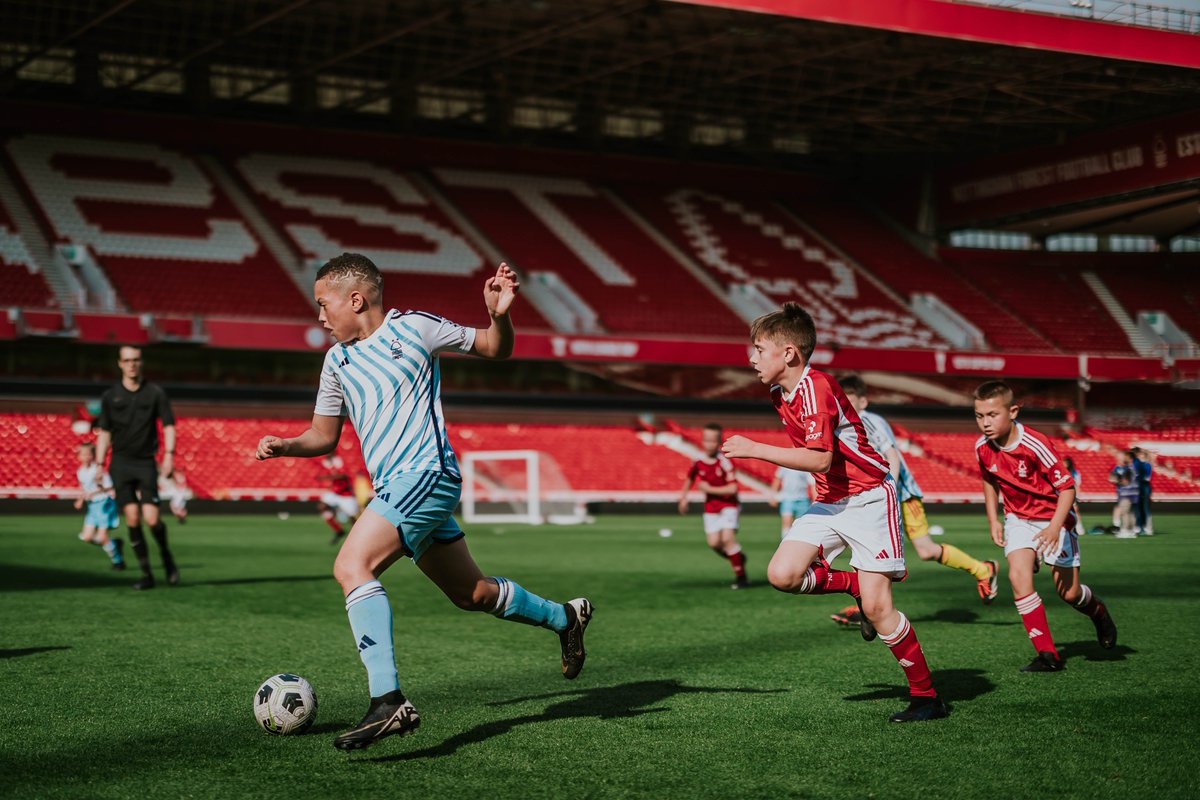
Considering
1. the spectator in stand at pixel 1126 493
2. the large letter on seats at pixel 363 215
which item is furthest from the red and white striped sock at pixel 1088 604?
the large letter on seats at pixel 363 215

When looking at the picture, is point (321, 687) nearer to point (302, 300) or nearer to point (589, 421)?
point (302, 300)

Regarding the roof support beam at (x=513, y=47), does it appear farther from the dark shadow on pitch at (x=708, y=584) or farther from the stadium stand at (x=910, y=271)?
the dark shadow on pitch at (x=708, y=584)

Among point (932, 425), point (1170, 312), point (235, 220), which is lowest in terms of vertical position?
point (932, 425)

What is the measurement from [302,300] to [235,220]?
3909 mm

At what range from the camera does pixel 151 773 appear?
15.5 ft

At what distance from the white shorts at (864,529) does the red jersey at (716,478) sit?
6.39 m

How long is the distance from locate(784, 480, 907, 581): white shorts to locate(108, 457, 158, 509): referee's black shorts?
7173 millimetres

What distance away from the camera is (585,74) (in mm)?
36156

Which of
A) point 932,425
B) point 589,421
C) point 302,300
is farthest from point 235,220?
point 932,425

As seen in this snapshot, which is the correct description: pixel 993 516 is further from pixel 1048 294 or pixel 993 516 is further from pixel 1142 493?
pixel 1048 294

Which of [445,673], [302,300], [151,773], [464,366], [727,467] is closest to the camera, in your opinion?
[151,773]

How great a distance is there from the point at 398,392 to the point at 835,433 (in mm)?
2173

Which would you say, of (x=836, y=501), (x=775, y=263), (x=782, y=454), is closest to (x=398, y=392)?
(x=782, y=454)

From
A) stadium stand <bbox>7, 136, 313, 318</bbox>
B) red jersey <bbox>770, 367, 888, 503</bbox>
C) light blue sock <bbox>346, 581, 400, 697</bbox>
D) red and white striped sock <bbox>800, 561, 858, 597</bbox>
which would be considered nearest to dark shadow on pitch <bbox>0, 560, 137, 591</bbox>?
light blue sock <bbox>346, 581, 400, 697</bbox>
